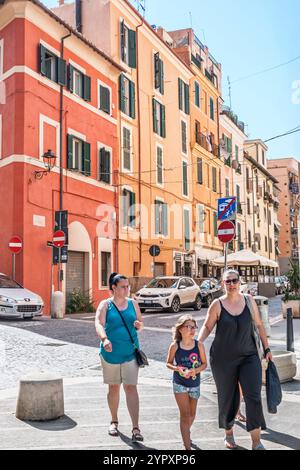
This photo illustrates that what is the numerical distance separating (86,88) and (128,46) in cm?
561

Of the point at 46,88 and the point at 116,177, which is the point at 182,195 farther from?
the point at 46,88

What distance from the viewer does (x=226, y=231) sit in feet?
38.0

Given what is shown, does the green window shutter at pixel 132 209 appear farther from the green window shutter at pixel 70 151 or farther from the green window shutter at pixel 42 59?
the green window shutter at pixel 42 59

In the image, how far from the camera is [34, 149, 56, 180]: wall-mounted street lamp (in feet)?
64.9

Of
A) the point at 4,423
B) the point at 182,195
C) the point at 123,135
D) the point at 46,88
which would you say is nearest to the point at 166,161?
the point at 182,195

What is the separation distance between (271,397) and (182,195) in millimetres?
30101

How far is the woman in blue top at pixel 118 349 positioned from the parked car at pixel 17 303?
37.9 ft

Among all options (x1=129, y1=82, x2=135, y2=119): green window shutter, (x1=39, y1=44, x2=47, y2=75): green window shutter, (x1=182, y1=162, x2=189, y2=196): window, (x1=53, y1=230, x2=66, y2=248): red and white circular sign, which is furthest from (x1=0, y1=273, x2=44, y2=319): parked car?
(x1=182, y1=162, x2=189, y2=196): window

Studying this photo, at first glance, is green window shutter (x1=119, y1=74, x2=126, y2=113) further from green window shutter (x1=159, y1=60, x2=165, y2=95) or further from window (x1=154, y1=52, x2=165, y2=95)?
green window shutter (x1=159, y1=60, x2=165, y2=95)

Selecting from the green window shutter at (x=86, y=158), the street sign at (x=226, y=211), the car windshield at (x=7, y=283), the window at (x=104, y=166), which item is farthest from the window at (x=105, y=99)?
the street sign at (x=226, y=211)

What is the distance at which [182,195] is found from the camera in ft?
114

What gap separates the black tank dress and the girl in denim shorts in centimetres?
17

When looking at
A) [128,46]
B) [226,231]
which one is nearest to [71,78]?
[128,46]

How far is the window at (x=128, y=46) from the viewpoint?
27.7 meters
